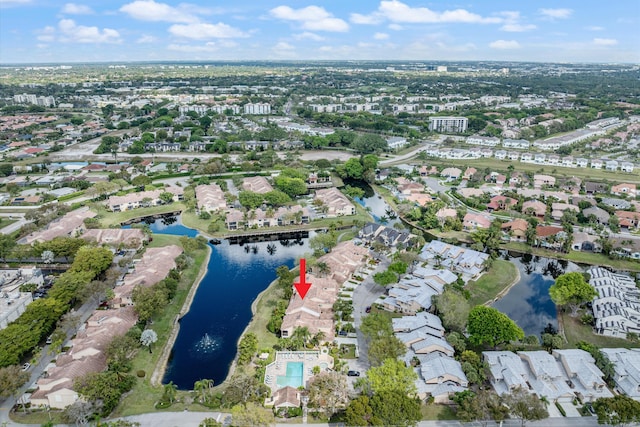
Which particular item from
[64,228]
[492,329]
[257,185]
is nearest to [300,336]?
[492,329]

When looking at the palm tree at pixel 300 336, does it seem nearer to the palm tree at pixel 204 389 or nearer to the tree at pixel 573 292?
the palm tree at pixel 204 389

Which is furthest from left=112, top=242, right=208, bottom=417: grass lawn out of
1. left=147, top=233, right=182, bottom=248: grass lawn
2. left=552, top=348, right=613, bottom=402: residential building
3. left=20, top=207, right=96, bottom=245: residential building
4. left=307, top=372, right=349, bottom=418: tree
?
left=552, top=348, right=613, bottom=402: residential building

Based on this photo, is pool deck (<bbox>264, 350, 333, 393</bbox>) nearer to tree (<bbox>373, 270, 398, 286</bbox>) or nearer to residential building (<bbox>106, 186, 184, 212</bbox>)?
tree (<bbox>373, 270, 398, 286</bbox>)

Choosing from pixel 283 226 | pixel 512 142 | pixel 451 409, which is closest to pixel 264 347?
pixel 451 409

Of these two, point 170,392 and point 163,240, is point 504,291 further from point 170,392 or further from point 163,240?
point 163,240

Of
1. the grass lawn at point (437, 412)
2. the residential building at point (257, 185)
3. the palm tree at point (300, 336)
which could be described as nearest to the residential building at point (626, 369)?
the grass lawn at point (437, 412)

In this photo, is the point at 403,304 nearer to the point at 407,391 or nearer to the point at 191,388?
the point at 407,391
